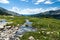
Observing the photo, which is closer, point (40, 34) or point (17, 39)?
point (17, 39)

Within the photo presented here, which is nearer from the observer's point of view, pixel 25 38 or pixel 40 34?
pixel 25 38

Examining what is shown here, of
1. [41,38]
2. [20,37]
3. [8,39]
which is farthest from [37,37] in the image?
[8,39]

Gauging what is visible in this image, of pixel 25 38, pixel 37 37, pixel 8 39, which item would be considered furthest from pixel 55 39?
pixel 8 39

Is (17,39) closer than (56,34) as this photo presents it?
Yes

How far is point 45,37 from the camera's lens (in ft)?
77.4

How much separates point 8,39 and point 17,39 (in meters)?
1.50

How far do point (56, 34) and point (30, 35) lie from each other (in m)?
4.45

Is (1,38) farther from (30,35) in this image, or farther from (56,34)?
(56,34)

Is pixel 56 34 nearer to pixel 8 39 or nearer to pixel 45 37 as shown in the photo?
pixel 45 37

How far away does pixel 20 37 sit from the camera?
23.7 metres

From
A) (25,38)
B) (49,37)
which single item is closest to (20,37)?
(25,38)

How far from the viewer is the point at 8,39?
23.3 meters

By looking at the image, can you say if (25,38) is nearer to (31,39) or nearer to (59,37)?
(31,39)

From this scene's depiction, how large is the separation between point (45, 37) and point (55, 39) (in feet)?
5.49
